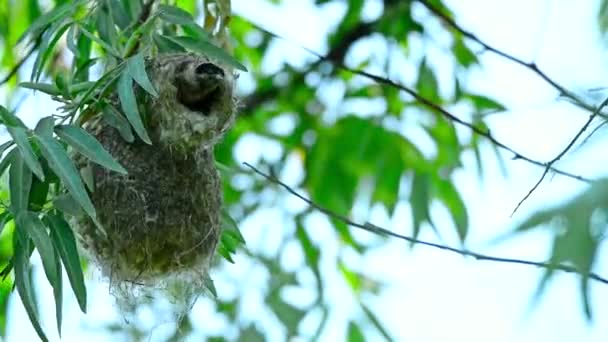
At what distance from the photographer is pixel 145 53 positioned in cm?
221

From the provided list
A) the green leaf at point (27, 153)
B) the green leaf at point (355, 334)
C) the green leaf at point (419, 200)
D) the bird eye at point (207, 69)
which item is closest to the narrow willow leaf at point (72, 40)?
the bird eye at point (207, 69)

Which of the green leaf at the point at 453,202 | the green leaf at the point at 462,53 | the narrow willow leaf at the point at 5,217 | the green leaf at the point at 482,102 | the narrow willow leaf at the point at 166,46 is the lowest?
the green leaf at the point at 453,202

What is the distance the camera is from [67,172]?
1887 mm

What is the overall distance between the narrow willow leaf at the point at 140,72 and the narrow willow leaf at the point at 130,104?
14 millimetres

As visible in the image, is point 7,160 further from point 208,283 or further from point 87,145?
point 208,283

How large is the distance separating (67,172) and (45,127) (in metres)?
0.11

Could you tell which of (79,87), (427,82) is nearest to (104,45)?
(79,87)

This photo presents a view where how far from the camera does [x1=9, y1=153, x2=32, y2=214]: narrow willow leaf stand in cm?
194

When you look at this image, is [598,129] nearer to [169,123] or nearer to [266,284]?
[169,123]

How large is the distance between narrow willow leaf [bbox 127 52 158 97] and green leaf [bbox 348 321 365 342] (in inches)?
63.3

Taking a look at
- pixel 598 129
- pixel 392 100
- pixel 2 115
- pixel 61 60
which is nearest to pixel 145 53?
pixel 2 115

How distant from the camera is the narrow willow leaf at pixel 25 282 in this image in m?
1.91

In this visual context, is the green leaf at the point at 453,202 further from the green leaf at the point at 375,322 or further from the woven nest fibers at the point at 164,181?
the woven nest fibers at the point at 164,181

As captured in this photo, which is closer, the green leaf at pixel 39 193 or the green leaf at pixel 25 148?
the green leaf at pixel 25 148
